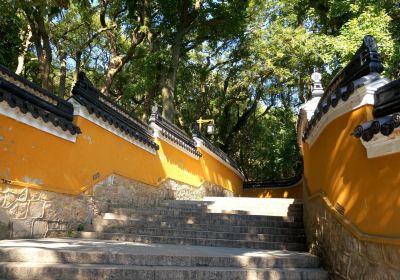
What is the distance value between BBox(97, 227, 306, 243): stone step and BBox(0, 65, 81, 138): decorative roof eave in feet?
6.70

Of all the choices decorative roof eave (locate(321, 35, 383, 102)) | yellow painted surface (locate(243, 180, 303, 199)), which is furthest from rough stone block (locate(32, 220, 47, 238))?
yellow painted surface (locate(243, 180, 303, 199))

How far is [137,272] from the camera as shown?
14.0 feet

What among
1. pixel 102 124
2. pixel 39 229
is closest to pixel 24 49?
pixel 102 124

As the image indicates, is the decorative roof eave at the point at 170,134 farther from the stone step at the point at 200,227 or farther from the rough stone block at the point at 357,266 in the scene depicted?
the rough stone block at the point at 357,266

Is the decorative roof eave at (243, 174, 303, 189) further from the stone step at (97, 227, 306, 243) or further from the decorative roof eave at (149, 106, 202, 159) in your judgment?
the stone step at (97, 227, 306, 243)

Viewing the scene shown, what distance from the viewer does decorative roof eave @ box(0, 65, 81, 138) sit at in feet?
17.8

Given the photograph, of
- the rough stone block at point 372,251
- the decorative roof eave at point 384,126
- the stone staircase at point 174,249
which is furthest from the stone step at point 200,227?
the decorative roof eave at point 384,126

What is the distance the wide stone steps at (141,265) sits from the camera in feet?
13.5

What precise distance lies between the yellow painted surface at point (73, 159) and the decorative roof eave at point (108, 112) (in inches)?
9.2

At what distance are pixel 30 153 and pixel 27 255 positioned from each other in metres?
1.98

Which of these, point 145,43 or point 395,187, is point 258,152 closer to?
point 145,43

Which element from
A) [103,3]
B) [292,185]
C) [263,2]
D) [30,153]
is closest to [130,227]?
[30,153]

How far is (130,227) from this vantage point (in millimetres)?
7027

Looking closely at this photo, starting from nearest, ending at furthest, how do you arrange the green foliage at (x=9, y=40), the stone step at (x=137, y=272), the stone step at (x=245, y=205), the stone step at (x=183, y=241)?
the stone step at (x=137, y=272)
the stone step at (x=183, y=241)
the stone step at (x=245, y=205)
the green foliage at (x=9, y=40)
